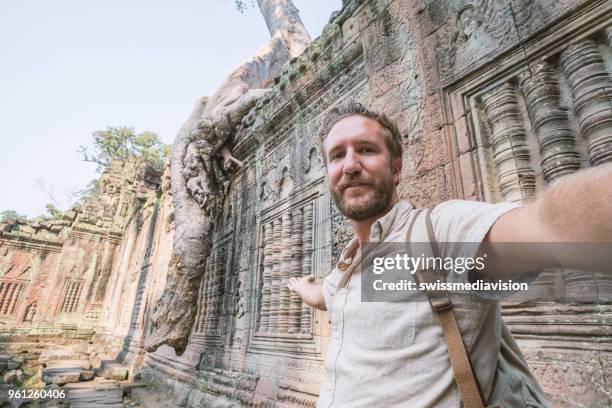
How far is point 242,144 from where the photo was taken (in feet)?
16.7

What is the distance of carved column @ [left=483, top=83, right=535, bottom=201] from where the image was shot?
149 centimetres

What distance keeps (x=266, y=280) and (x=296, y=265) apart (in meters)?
0.64

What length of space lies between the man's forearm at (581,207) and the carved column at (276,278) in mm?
3312

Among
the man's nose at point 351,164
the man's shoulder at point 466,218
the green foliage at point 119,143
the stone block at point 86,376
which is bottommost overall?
the stone block at point 86,376

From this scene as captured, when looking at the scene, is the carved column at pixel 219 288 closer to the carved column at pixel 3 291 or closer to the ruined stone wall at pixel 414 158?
the ruined stone wall at pixel 414 158

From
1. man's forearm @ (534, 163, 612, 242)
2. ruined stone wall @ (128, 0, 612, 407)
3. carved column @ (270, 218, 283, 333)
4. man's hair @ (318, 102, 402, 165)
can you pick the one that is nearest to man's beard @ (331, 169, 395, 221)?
man's hair @ (318, 102, 402, 165)

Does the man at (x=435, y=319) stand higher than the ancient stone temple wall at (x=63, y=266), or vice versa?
the ancient stone temple wall at (x=63, y=266)

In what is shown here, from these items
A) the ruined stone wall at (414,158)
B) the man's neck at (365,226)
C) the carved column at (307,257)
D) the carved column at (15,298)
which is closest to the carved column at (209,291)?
the ruined stone wall at (414,158)

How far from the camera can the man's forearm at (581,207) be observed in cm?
46

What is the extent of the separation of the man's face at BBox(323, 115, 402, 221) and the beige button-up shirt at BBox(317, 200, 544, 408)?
7.4 inches

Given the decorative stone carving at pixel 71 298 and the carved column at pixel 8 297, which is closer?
the carved column at pixel 8 297

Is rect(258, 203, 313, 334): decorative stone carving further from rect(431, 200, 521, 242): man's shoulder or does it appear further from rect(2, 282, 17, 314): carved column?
rect(2, 282, 17, 314): carved column

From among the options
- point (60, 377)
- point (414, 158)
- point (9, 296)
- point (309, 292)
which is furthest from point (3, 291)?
point (414, 158)

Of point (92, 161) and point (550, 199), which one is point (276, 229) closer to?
point (550, 199)
